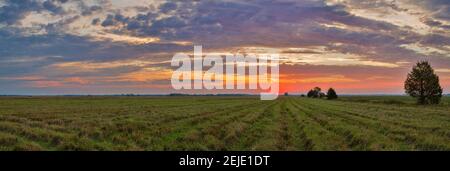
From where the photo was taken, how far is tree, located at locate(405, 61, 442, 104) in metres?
81.4

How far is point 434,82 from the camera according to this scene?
8156 cm

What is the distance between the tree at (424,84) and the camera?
8138 centimetres

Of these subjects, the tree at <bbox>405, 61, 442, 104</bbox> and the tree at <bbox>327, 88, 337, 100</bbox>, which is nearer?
the tree at <bbox>405, 61, 442, 104</bbox>

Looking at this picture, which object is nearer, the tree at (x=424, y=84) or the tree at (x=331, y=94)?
the tree at (x=424, y=84)

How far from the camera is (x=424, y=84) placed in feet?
270

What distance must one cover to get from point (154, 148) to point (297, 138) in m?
7.16

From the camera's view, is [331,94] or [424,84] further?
[331,94]
